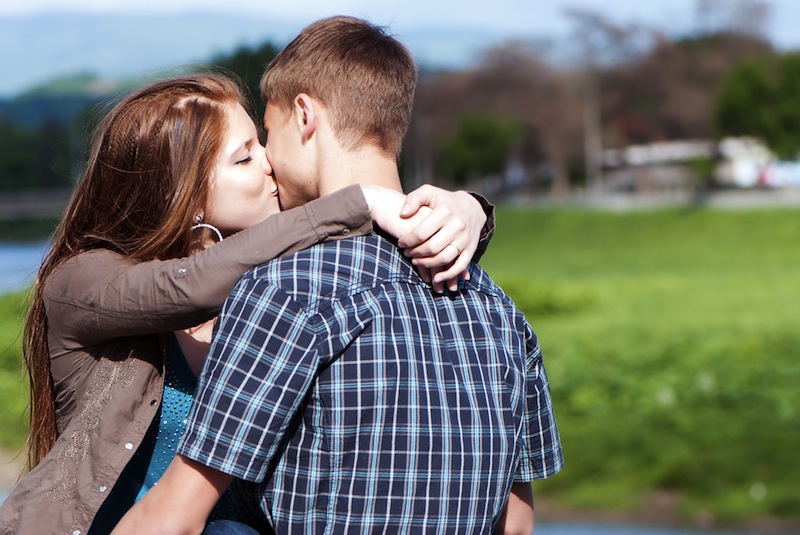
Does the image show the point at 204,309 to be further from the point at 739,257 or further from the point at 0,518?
the point at 739,257

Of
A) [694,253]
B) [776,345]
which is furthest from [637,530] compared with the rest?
[694,253]

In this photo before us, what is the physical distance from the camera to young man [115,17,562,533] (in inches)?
60.0

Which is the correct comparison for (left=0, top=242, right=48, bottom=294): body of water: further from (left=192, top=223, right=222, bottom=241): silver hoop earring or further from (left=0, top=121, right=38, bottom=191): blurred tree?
(left=0, top=121, right=38, bottom=191): blurred tree

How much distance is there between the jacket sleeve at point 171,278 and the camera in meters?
1.66

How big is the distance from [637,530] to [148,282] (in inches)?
237

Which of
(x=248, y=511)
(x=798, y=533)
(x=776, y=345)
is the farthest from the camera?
(x=776, y=345)

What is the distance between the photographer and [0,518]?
178cm

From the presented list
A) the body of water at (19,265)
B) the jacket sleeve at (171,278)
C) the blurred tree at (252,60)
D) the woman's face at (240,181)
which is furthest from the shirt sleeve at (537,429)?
the blurred tree at (252,60)

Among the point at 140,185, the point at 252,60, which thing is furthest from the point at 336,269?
the point at 252,60

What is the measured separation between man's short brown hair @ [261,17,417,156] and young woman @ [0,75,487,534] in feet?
0.35

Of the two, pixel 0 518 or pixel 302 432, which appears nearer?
pixel 302 432

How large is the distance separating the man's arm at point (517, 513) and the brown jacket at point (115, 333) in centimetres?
60

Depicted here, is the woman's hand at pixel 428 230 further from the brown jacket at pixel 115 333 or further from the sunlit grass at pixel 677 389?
the sunlit grass at pixel 677 389

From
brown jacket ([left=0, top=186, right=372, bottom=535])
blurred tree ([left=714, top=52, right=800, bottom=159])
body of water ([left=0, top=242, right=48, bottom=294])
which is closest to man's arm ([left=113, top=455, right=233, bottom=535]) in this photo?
brown jacket ([left=0, top=186, right=372, bottom=535])
